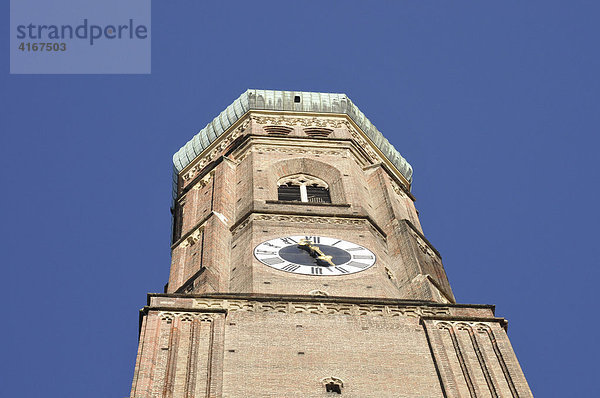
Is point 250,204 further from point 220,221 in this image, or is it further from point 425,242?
point 425,242

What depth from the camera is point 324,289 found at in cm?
4328

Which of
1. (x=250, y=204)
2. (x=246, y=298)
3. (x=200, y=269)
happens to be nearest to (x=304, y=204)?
(x=250, y=204)

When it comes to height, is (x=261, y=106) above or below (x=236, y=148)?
above

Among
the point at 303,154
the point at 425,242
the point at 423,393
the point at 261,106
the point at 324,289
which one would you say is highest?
the point at 261,106

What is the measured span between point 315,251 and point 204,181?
11039 mm

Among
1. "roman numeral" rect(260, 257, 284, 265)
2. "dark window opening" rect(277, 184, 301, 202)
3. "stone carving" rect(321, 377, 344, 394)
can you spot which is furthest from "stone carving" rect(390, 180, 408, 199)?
"stone carving" rect(321, 377, 344, 394)

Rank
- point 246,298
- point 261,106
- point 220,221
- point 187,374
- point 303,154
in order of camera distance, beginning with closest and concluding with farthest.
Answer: point 187,374, point 246,298, point 220,221, point 303,154, point 261,106

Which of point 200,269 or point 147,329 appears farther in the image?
point 200,269

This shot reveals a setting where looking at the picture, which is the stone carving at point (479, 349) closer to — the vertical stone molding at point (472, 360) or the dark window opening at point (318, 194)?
the vertical stone molding at point (472, 360)

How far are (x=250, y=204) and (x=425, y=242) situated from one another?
21.2 feet

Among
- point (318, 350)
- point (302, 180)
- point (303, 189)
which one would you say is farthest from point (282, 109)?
point (318, 350)

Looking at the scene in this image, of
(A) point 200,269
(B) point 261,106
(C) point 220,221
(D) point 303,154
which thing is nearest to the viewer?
(A) point 200,269

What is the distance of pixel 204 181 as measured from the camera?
55.6 meters

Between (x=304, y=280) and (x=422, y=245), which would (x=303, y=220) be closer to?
(x=422, y=245)
